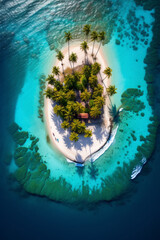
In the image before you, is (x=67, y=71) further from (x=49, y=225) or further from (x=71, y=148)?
(x=49, y=225)

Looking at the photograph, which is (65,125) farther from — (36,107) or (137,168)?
(137,168)

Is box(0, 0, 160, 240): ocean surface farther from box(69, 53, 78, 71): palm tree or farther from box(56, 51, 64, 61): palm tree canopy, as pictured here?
box(69, 53, 78, 71): palm tree

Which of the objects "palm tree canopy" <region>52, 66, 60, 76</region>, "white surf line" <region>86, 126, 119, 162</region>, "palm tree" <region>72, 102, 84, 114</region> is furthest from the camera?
"white surf line" <region>86, 126, 119, 162</region>

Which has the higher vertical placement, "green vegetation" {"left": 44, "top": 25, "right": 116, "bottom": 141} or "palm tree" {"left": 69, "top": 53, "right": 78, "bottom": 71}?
"palm tree" {"left": 69, "top": 53, "right": 78, "bottom": 71}

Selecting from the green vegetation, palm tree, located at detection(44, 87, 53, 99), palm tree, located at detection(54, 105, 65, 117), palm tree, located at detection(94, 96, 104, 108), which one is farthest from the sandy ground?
palm tree, located at detection(94, 96, 104, 108)

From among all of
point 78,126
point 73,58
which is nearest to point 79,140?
point 78,126

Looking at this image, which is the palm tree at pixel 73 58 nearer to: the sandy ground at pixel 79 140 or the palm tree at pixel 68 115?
the sandy ground at pixel 79 140

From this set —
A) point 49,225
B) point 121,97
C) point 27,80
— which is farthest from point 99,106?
point 49,225
